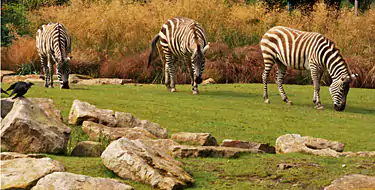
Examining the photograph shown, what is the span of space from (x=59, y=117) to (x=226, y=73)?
41.1 ft

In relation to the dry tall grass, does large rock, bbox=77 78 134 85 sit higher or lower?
lower

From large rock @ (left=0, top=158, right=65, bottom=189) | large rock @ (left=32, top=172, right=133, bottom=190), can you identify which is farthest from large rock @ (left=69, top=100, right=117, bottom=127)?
large rock @ (left=32, top=172, right=133, bottom=190)

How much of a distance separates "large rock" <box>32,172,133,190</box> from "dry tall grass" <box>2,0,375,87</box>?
1612 cm

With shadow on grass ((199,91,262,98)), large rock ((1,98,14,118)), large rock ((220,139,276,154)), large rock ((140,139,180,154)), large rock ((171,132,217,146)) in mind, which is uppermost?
large rock ((1,98,14,118))

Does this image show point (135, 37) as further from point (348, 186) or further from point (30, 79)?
point (348, 186)

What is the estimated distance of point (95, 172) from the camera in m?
6.70

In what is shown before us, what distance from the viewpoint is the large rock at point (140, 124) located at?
9.78m

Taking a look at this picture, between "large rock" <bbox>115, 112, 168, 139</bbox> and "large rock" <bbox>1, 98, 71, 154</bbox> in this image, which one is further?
"large rock" <bbox>115, 112, 168, 139</bbox>

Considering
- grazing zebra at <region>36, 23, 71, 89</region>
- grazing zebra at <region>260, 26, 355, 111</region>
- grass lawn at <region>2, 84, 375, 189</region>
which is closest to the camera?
grass lawn at <region>2, 84, 375, 189</region>

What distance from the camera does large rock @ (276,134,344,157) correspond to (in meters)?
8.65

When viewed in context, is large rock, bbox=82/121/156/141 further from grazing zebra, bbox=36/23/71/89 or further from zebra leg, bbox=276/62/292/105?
grazing zebra, bbox=36/23/71/89

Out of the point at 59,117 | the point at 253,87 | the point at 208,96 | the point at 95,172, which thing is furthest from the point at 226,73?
the point at 95,172

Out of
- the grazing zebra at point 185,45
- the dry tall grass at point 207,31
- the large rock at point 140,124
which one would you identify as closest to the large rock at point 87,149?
the large rock at point 140,124

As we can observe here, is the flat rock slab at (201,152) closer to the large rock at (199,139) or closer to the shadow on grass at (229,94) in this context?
the large rock at (199,139)
